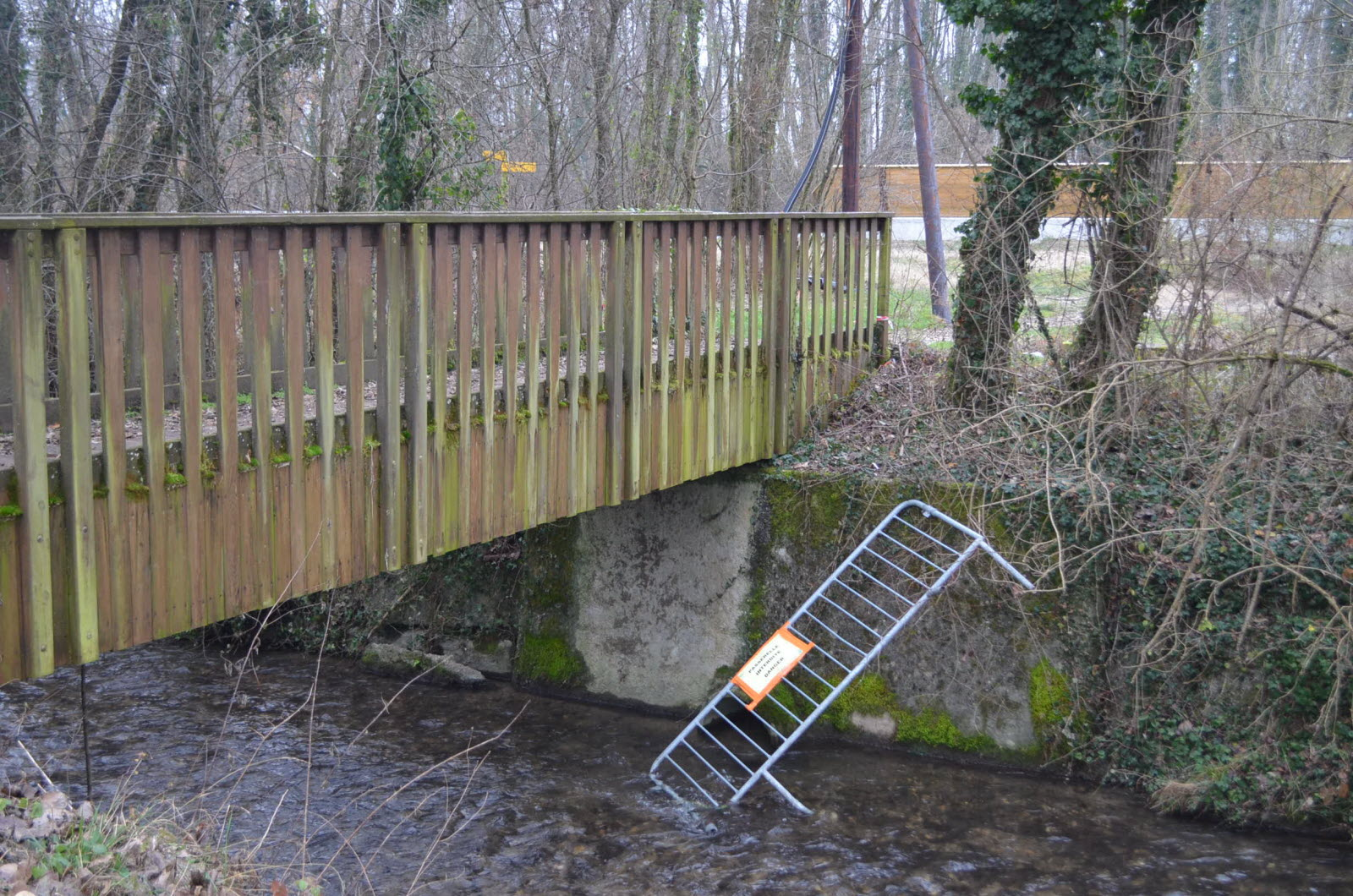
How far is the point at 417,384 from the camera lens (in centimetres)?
613

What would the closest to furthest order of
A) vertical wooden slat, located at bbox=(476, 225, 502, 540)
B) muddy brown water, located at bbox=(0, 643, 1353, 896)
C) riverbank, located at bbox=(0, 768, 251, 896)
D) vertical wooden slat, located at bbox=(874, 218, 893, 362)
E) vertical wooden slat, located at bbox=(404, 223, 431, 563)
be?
riverbank, located at bbox=(0, 768, 251, 896) → vertical wooden slat, located at bbox=(404, 223, 431, 563) → vertical wooden slat, located at bbox=(476, 225, 502, 540) → muddy brown water, located at bbox=(0, 643, 1353, 896) → vertical wooden slat, located at bbox=(874, 218, 893, 362)

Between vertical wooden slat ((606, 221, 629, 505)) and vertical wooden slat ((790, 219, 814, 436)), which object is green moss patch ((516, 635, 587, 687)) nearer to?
vertical wooden slat ((790, 219, 814, 436))

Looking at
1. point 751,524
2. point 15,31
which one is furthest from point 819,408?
point 15,31

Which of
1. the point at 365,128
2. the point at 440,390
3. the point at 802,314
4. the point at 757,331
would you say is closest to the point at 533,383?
the point at 440,390

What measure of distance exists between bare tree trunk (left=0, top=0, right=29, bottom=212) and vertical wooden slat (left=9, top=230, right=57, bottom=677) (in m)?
9.56

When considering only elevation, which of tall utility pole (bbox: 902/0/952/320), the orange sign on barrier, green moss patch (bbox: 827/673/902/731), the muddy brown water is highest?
tall utility pole (bbox: 902/0/952/320)

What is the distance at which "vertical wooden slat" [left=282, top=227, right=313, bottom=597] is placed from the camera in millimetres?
5418

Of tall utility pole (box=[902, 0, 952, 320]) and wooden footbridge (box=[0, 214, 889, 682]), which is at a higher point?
tall utility pole (box=[902, 0, 952, 320])

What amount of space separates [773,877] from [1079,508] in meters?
3.87

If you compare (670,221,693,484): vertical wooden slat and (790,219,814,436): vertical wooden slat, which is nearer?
(670,221,693,484): vertical wooden slat

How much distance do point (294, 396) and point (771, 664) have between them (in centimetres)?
458

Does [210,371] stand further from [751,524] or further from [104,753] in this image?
[751,524]

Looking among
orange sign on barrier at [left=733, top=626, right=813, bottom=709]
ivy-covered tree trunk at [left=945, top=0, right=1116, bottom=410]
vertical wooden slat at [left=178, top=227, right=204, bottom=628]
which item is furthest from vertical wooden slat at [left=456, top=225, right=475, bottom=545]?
ivy-covered tree trunk at [left=945, top=0, right=1116, bottom=410]

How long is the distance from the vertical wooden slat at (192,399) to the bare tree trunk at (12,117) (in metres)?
9.17
